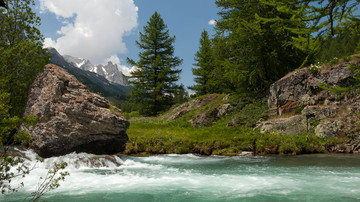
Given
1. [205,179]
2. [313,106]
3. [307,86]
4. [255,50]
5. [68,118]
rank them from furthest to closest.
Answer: [255,50] → [307,86] → [313,106] → [68,118] → [205,179]

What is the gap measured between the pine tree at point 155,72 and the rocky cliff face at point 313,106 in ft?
55.5

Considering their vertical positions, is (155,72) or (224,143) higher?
(155,72)

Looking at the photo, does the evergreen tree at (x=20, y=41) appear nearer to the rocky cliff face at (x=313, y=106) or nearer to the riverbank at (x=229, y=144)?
the riverbank at (x=229, y=144)

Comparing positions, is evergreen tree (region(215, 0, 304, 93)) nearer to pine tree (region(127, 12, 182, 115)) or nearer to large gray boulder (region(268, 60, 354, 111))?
large gray boulder (region(268, 60, 354, 111))

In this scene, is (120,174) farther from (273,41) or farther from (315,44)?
(273,41)

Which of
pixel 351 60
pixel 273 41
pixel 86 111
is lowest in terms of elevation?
pixel 86 111

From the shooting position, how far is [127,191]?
24.5 ft

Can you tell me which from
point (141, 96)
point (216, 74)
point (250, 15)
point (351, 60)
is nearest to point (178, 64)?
point (141, 96)

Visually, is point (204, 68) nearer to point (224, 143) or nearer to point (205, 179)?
point (224, 143)

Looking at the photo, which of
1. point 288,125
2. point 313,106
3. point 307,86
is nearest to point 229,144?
point 288,125

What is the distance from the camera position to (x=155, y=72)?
34.2m

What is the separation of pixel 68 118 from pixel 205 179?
790 cm

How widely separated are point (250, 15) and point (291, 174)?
57.5 ft

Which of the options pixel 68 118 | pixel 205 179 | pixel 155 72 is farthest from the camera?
pixel 155 72
